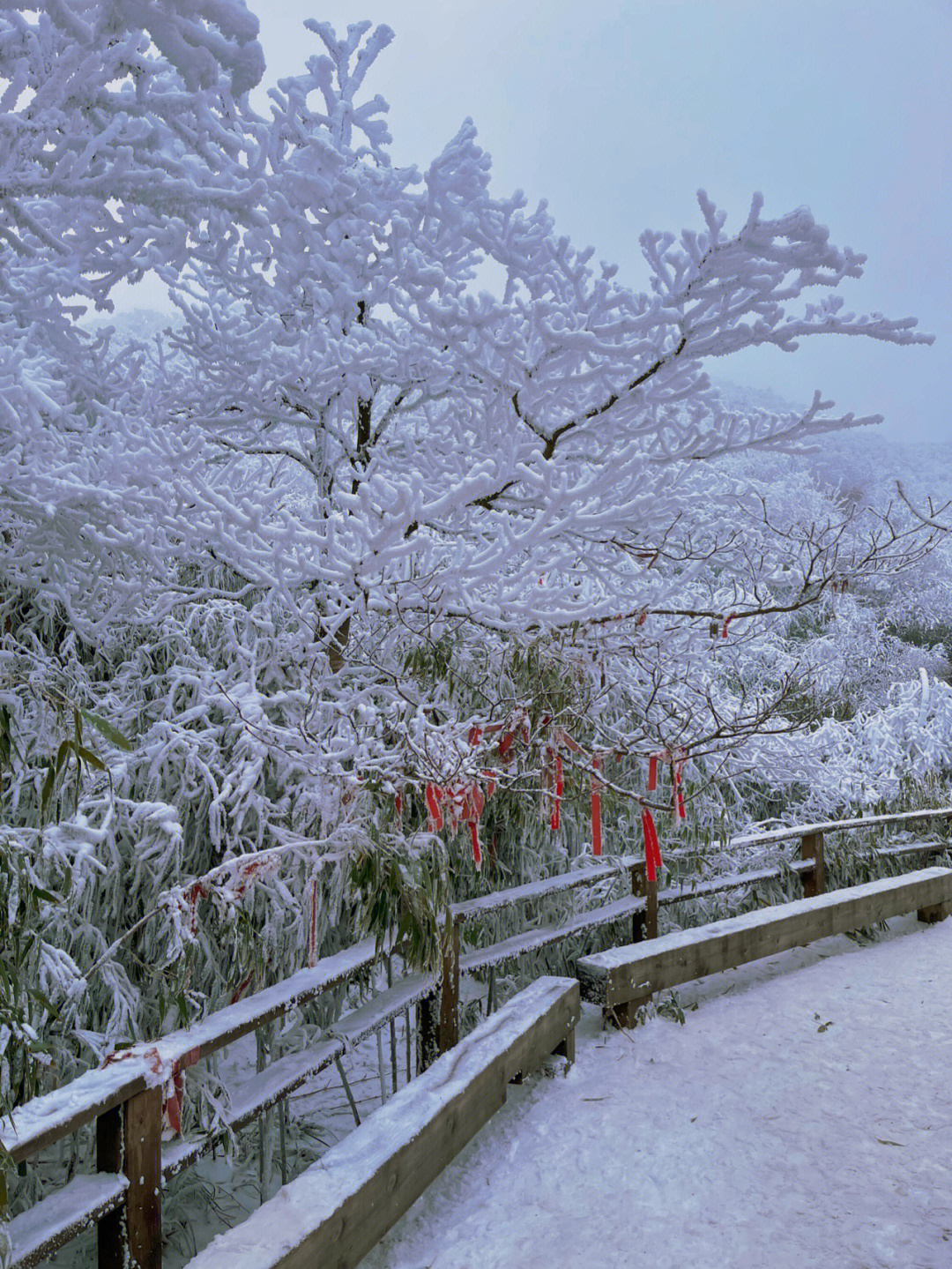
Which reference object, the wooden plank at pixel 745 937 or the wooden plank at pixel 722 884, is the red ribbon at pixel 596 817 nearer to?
the wooden plank at pixel 745 937

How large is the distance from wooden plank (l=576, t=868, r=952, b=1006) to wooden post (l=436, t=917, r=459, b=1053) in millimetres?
682

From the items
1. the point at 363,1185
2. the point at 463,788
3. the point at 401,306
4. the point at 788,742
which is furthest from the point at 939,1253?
the point at 788,742

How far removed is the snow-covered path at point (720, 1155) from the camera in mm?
2346

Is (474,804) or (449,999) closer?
(474,804)

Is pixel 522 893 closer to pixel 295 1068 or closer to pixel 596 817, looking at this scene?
pixel 596 817

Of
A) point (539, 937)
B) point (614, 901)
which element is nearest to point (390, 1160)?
point (539, 937)

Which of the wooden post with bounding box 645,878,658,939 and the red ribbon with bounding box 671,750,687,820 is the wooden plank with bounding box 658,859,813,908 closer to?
the wooden post with bounding box 645,878,658,939

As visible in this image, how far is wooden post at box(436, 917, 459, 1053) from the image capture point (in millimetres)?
3506

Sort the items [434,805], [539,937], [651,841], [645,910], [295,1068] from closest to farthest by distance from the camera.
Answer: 1. [295,1068]
2. [434,805]
3. [651,841]
4. [539,937]
5. [645,910]

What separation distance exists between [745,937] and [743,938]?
22 mm

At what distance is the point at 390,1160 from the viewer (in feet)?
7.34

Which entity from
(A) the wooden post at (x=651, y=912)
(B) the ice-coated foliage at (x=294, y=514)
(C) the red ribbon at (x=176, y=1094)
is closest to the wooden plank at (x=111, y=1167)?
(C) the red ribbon at (x=176, y=1094)

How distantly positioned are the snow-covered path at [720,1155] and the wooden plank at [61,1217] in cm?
75

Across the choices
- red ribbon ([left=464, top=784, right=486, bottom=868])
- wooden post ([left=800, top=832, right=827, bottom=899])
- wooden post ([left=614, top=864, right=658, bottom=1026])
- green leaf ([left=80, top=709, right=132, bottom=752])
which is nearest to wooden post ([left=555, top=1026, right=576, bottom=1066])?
red ribbon ([left=464, top=784, right=486, bottom=868])
